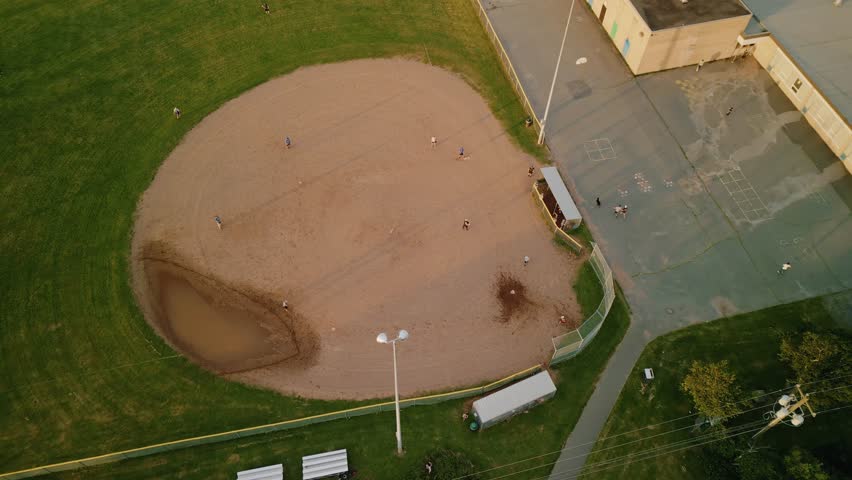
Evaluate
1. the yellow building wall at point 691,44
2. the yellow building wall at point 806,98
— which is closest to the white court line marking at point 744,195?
the yellow building wall at point 806,98

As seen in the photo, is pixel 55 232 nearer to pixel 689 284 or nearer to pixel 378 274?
pixel 378 274

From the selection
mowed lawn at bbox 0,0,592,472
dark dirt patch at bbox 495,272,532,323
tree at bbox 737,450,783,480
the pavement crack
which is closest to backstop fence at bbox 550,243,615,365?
mowed lawn at bbox 0,0,592,472

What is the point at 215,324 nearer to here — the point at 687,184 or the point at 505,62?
the point at 505,62

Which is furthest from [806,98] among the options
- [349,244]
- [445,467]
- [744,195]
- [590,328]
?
Answer: [445,467]

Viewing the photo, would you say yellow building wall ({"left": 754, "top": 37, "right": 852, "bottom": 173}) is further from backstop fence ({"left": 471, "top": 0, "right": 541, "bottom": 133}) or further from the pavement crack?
backstop fence ({"left": 471, "top": 0, "right": 541, "bottom": 133})

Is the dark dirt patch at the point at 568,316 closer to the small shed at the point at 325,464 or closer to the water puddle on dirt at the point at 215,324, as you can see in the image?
the small shed at the point at 325,464

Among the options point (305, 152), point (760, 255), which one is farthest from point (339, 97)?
point (760, 255)
